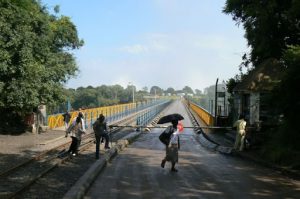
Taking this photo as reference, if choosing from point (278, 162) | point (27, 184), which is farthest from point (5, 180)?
point (278, 162)

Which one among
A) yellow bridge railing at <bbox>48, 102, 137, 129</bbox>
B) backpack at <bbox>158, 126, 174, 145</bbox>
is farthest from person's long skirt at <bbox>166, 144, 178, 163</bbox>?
yellow bridge railing at <bbox>48, 102, 137, 129</bbox>

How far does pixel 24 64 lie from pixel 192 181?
1756 centimetres

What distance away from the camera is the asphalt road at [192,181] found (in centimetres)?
1094

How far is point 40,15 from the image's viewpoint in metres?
33.0

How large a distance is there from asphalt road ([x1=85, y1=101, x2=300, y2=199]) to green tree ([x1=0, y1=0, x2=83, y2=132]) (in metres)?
12.1

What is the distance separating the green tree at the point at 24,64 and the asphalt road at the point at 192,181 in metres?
12.1

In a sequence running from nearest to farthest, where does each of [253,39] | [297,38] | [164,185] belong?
[164,185] → [297,38] → [253,39]

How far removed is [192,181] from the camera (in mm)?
12602

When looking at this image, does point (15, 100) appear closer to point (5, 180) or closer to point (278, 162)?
point (5, 180)

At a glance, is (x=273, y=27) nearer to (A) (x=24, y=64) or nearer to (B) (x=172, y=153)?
(B) (x=172, y=153)

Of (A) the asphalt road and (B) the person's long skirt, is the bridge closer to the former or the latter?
(A) the asphalt road

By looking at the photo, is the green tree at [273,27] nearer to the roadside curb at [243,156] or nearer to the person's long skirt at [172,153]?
the roadside curb at [243,156]

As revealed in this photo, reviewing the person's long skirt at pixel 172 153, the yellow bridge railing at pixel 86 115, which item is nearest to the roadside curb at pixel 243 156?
the person's long skirt at pixel 172 153

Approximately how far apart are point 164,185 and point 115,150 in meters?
7.59
